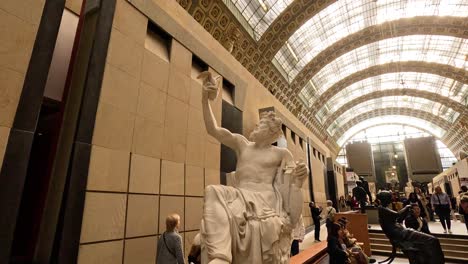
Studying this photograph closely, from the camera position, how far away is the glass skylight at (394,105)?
32250 mm

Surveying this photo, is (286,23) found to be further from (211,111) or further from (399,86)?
(399,86)

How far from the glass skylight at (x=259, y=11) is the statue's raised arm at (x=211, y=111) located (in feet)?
34.8

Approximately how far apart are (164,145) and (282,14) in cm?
1229

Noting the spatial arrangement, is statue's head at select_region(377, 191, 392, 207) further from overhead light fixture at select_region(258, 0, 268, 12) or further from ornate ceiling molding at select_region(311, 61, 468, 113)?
ornate ceiling molding at select_region(311, 61, 468, 113)

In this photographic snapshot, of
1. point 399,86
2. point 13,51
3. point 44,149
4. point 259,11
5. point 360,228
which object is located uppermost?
point 399,86

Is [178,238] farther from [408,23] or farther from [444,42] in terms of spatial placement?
[444,42]

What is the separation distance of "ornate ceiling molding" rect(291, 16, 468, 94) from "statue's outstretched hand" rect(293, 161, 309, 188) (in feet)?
58.7

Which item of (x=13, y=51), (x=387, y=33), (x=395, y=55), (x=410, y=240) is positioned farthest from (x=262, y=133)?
(x=395, y=55)

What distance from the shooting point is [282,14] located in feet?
48.4

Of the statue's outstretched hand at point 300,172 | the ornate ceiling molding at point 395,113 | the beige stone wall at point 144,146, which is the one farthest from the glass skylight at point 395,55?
the statue's outstretched hand at point 300,172

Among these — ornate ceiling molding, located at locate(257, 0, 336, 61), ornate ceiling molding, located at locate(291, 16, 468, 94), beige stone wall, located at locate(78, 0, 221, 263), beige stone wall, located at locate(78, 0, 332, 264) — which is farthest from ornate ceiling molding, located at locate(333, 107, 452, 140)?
beige stone wall, located at locate(78, 0, 221, 263)

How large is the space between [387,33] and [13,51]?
74.1 feet

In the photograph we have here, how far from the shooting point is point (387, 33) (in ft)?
65.6

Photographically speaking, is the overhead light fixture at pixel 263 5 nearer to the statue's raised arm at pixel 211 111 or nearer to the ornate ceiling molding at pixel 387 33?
the ornate ceiling molding at pixel 387 33
